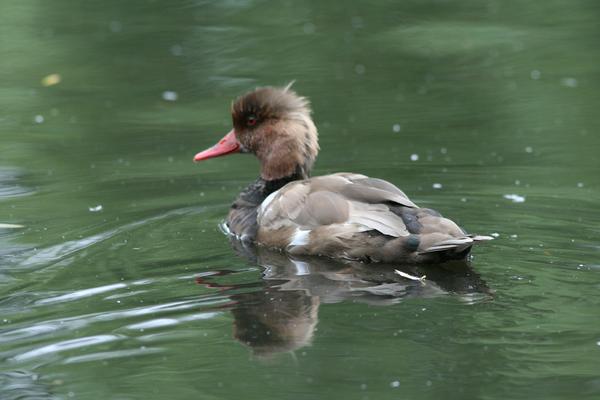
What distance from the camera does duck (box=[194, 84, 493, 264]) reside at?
27.4 feet

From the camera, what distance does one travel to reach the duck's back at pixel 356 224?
8.31 metres

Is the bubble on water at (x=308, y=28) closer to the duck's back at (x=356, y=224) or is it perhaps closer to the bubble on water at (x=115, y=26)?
the bubble on water at (x=115, y=26)

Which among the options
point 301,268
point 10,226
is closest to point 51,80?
point 10,226

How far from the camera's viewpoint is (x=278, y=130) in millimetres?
10047

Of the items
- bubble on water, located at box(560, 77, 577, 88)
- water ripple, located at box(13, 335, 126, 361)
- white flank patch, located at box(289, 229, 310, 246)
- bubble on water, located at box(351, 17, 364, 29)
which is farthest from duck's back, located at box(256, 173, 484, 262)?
bubble on water, located at box(351, 17, 364, 29)

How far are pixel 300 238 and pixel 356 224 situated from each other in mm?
531

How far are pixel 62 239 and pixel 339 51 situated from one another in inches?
272

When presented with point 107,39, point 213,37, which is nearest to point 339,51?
point 213,37

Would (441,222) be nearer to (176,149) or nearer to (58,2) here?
(176,149)

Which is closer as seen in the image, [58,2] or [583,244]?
[583,244]

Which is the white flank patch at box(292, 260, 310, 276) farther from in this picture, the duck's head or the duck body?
the duck's head

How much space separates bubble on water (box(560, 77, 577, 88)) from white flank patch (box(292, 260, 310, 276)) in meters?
6.06

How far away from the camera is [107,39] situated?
1623cm

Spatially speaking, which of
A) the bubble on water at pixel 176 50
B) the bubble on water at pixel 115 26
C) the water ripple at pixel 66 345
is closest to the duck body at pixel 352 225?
the water ripple at pixel 66 345
